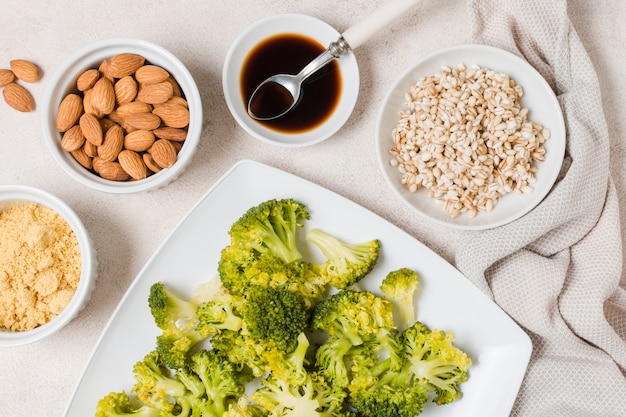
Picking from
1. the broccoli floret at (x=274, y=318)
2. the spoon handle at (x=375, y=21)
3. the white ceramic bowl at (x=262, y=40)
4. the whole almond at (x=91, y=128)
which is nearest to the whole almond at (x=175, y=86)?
the white ceramic bowl at (x=262, y=40)

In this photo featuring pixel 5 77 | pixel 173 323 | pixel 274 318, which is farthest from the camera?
pixel 5 77

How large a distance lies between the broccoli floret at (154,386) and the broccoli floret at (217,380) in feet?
0.26

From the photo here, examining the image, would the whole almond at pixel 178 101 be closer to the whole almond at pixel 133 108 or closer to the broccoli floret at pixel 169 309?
the whole almond at pixel 133 108

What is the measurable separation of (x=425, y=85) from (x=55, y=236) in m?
1.15

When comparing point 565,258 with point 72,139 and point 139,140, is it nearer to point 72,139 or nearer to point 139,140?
point 139,140

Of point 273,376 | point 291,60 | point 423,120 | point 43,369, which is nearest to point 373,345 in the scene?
point 273,376

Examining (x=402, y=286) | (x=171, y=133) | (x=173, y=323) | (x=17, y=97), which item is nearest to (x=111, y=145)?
(x=171, y=133)

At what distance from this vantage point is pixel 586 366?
1745mm

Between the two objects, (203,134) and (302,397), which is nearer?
(302,397)

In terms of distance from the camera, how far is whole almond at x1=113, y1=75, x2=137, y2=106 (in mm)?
1696

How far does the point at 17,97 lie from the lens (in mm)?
1847

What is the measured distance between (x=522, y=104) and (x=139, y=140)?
1128 mm

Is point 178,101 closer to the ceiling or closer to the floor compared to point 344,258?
closer to the ceiling

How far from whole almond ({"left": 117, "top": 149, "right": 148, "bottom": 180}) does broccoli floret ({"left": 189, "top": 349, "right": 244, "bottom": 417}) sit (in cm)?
54
